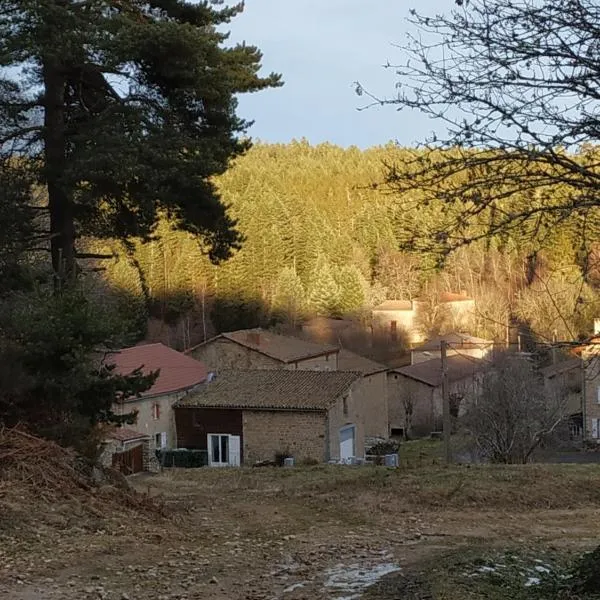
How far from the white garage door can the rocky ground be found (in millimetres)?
17155

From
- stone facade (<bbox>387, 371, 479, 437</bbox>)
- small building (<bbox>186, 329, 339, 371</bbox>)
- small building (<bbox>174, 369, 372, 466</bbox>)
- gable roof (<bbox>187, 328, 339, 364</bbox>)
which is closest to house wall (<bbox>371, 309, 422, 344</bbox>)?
stone facade (<bbox>387, 371, 479, 437</bbox>)

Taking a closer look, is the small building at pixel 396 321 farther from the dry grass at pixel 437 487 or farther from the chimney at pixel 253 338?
the dry grass at pixel 437 487

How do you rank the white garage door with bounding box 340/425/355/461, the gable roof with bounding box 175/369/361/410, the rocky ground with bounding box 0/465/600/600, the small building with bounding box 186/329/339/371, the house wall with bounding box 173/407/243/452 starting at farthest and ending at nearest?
the small building with bounding box 186/329/339/371
the white garage door with bounding box 340/425/355/461
the house wall with bounding box 173/407/243/452
the gable roof with bounding box 175/369/361/410
the rocky ground with bounding box 0/465/600/600

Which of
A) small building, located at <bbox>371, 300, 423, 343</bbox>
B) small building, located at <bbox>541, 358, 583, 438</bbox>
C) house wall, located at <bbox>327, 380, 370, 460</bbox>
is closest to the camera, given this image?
small building, located at <bbox>541, 358, 583, 438</bbox>

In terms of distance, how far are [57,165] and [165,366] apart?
2412cm

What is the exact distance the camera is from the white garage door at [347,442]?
1240 inches

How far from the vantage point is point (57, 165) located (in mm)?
12273

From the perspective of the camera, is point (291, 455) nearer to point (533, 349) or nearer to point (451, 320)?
point (533, 349)

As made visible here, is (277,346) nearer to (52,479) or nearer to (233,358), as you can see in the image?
(233,358)

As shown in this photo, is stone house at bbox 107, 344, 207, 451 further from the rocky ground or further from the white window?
the rocky ground

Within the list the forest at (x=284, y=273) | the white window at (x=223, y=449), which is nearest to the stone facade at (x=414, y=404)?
the forest at (x=284, y=273)

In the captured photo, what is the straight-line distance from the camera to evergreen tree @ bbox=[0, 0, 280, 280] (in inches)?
456

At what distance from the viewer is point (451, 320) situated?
204ft

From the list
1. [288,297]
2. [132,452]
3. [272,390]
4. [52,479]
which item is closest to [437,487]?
[52,479]
